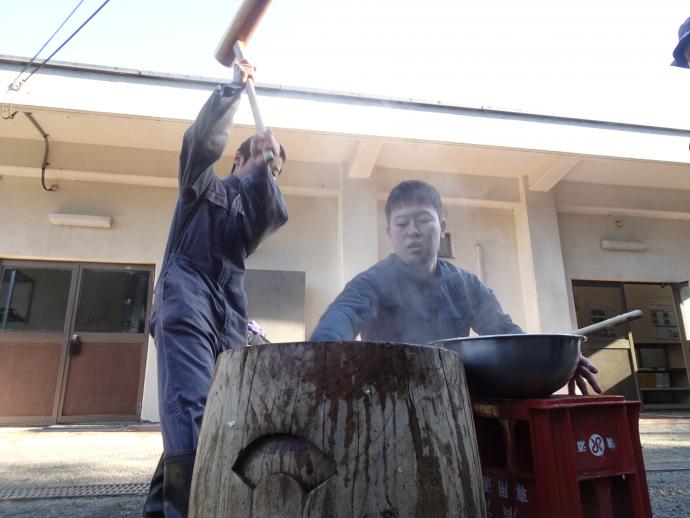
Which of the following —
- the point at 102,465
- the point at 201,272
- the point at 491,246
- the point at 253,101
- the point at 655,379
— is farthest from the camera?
the point at 655,379

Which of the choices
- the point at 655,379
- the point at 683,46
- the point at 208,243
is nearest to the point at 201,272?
the point at 208,243

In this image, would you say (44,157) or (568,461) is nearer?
(568,461)

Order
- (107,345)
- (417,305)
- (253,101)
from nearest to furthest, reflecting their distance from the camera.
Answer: (417,305) < (253,101) < (107,345)

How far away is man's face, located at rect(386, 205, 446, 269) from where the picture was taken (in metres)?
2.26

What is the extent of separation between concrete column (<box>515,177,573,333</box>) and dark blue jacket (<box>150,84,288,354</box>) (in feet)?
19.3

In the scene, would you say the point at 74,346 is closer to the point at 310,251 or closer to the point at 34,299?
the point at 34,299

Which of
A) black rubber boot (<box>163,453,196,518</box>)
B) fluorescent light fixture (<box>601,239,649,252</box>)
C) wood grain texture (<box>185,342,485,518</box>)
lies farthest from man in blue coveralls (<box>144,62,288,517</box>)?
fluorescent light fixture (<box>601,239,649,252</box>)

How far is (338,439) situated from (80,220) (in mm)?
6496


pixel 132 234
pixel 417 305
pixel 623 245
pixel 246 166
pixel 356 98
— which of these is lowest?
pixel 417 305

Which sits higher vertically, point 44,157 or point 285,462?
point 44,157

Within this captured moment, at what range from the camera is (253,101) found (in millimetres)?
2373

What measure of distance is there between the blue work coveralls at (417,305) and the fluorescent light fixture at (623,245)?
21.0 ft

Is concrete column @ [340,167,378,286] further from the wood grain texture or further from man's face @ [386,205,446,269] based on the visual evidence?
the wood grain texture

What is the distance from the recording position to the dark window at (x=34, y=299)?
6.05 metres
